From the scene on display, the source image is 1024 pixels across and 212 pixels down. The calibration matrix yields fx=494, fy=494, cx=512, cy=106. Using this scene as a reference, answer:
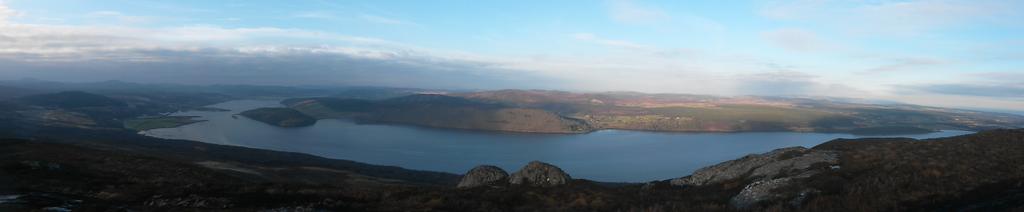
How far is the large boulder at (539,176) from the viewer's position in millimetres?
29891

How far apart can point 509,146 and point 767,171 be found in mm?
122491

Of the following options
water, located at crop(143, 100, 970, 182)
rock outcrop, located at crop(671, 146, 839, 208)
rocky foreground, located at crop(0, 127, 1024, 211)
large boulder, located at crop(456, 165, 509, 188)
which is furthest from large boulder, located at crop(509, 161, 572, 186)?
water, located at crop(143, 100, 970, 182)

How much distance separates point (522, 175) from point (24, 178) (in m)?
24.8

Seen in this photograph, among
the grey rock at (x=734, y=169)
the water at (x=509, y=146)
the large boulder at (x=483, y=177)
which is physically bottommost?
the water at (x=509, y=146)

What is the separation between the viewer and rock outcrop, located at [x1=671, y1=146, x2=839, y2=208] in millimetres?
19489

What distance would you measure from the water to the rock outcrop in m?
68.2

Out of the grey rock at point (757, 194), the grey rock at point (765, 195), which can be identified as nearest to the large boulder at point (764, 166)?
the grey rock at point (765, 195)

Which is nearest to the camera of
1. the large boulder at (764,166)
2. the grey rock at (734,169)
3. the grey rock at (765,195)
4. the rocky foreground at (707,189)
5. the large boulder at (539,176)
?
the rocky foreground at (707,189)

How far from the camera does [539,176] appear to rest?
30.4 meters

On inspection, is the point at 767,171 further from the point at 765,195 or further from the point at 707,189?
the point at 765,195

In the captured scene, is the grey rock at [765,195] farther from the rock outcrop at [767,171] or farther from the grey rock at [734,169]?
the grey rock at [734,169]

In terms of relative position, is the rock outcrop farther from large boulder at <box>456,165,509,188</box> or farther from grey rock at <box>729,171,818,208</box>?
large boulder at <box>456,165,509,188</box>

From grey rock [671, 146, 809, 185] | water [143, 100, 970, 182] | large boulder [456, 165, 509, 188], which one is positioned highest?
grey rock [671, 146, 809, 185]

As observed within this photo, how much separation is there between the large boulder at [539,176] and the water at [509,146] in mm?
68122
